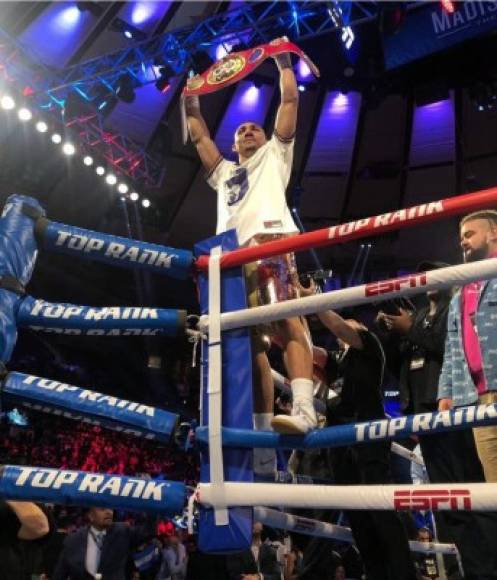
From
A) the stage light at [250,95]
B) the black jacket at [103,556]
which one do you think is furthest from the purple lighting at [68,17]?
the black jacket at [103,556]

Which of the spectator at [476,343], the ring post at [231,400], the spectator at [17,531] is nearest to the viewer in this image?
the ring post at [231,400]

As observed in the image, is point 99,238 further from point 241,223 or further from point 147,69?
point 147,69

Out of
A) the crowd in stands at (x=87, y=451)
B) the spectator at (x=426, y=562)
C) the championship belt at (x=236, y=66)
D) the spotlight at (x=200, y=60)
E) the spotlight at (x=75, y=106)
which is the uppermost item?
the spotlight at (x=75, y=106)

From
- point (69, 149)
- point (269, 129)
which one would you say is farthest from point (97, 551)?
point (269, 129)

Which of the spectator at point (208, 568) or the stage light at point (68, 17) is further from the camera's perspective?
the stage light at point (68, 17)

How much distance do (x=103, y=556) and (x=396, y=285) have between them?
3.23 meters

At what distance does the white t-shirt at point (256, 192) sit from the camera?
7.45ft

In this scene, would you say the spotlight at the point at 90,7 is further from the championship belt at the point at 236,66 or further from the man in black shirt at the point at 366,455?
the man in black shirt at the point at 366,455

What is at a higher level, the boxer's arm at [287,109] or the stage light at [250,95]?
the stage light at [250,95]

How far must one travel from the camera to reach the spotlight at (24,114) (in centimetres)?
788

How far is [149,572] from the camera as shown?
604 cm

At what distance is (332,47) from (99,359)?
8.62 m

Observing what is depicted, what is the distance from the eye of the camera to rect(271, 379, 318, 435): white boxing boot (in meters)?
1.54

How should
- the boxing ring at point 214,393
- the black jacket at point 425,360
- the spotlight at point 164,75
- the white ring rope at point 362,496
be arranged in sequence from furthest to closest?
the spotlight at point 164,75 < the black jacket at point 425,360 < the boxing ring at point 214,393 < the white ring rope at point 362,496
